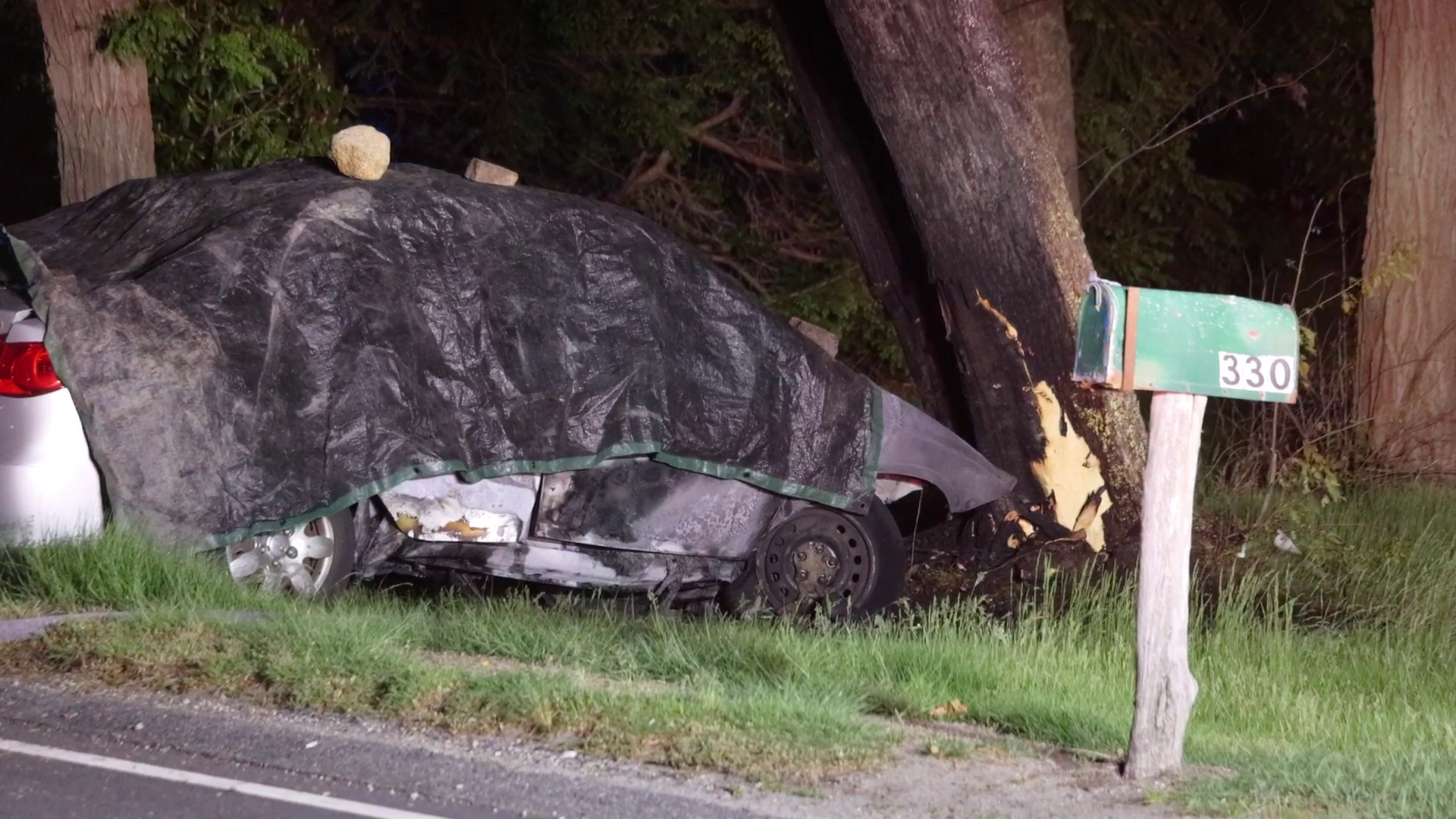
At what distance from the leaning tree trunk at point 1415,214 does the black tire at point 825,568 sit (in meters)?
6.25

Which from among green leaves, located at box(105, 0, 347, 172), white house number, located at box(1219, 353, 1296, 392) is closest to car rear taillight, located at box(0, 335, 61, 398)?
white house number, located at box(1219, 353, 1296, 392)

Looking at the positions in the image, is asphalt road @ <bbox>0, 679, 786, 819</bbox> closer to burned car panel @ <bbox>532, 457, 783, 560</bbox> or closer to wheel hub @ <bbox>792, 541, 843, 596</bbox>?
burned car panel @ <bbox>532, 457, 783, 560</bbox>

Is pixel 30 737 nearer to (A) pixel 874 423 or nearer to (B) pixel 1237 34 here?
(A) pixel 874 423

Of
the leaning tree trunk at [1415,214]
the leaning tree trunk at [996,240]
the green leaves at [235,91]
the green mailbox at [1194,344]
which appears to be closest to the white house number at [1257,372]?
the green mailbox at [1194,344]

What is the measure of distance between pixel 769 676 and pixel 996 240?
155 inches

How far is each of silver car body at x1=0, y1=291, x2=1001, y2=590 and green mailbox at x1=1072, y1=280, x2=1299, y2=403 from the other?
3.07 meters

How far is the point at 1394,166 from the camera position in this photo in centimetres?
1365

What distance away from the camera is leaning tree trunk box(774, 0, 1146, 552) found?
9625mm

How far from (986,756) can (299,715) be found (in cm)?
234

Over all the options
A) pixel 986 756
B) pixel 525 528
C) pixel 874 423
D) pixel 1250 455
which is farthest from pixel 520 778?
pixel 1250 455

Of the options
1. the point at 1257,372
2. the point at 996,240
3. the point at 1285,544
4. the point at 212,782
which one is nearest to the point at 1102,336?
the point at 1257,372

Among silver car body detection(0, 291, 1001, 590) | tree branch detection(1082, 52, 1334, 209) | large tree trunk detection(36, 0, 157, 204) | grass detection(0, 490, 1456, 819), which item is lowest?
grass detection(0, 490, 1456, 819)

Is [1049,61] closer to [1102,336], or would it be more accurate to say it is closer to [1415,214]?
[1415,214]

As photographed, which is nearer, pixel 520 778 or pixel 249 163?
pixel 520 778
